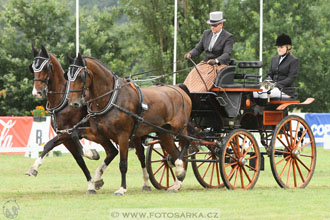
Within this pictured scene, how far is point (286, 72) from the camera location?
45.2ft

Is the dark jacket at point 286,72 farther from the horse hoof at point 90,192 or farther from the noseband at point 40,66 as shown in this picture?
the noseband at point 40,66

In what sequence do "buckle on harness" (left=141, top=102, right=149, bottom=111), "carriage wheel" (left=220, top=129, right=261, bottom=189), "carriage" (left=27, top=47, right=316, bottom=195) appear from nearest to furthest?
1. "carriage" (left=27, top=47, right=316, bottom=195)
2. "buckle on harness" (left=141, top=102, right=149, bottom=111)
3. "carriage wheel" (left=220, top=129, right=261, bottom=189)

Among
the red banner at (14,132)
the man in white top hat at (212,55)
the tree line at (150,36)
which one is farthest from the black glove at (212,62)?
the tree line at (150,36)

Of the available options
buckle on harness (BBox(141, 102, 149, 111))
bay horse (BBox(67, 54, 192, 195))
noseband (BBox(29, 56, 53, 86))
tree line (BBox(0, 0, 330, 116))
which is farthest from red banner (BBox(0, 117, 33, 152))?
buckle on harness (BBox(141, 102, 149, 111))

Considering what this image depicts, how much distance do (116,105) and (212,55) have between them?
226cm

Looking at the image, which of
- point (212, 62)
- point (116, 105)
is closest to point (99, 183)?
point (116, 105)

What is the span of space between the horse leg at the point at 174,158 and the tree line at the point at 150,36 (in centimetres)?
1957

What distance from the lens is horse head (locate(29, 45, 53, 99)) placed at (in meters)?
11.9

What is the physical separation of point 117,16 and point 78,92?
26378 mm

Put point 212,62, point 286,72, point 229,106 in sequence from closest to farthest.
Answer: point 212,62
point 229,106
point 286,72

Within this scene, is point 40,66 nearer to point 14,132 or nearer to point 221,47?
point 221,47

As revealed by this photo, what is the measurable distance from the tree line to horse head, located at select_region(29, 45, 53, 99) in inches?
777

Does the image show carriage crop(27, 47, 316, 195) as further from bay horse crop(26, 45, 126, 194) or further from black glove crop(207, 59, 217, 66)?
black glove crop(207, 59, 217, 66)

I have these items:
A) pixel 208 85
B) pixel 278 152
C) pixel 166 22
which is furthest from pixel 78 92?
pixel 166 22
